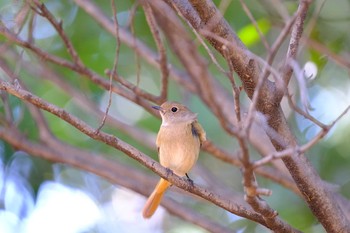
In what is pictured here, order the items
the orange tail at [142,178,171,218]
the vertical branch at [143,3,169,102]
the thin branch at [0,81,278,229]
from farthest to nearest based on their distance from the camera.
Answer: the orange tail at [142,178,171,218], the vertical branch at [143,3,169,102], the thin branch at [0,81,278,229]

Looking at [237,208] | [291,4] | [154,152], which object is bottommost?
[237,208]

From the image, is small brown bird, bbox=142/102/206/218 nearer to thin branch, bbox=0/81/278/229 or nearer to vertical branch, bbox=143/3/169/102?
vertical branch, bbox=143/3/169/102

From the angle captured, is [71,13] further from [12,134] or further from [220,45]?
[220,45]

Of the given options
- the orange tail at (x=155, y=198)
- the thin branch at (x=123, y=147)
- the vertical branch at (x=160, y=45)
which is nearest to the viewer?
the thin branch at (x=123, y=147)

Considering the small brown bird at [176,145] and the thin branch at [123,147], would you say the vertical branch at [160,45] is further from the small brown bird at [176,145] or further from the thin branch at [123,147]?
the thin branch at [123,147]

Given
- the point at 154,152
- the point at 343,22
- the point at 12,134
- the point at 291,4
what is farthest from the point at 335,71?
the point at 12,134

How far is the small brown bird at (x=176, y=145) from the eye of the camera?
457 centimetres

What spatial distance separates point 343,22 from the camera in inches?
206

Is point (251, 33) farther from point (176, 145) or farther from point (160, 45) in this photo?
point (176, 145)

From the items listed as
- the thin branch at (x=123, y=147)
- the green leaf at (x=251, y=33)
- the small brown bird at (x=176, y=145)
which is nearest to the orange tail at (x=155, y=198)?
the small brown bird at (x=176, y=145)

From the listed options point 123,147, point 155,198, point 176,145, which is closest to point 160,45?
point 176,145

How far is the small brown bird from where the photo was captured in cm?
457

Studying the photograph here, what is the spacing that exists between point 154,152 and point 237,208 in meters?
2.68

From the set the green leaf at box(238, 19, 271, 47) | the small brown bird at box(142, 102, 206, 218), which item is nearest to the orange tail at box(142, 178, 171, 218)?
the small brown bird at box(142, 102, 206, 218)
